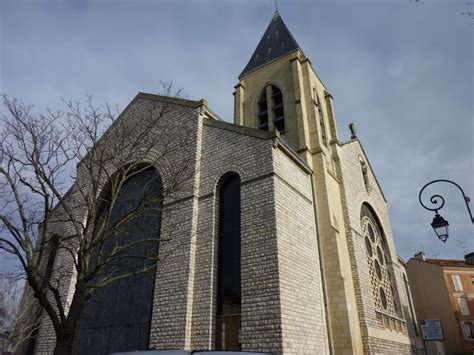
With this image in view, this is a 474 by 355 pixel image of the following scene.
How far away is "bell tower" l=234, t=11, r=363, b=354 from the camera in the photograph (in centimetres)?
1015

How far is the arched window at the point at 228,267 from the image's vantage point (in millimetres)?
8266

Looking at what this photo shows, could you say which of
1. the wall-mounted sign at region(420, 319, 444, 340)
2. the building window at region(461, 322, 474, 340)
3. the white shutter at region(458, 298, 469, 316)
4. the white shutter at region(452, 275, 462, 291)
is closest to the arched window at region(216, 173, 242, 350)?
the wall-mounted sign at region(420, 319, 444, 340)

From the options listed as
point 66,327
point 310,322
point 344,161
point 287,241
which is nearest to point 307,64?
point 344,161

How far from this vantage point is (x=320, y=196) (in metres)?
11.6

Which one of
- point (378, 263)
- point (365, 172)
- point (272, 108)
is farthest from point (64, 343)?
point (365, 172)

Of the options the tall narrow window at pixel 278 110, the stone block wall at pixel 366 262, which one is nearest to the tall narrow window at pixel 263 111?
the tall narrow window at pixel 278 110

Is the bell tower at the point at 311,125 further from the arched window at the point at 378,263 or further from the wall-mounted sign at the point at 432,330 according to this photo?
the arched window at the point at 378,263

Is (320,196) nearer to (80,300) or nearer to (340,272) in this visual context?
(340,272)

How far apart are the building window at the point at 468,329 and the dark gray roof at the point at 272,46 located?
27706mm

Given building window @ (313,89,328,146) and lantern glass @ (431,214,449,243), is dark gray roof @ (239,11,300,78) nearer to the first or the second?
building window @ (313,89,328,146)

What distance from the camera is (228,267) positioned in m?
9.37

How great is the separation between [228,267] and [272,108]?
912 cm

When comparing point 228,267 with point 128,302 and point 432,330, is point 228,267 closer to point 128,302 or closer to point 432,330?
point 128,302

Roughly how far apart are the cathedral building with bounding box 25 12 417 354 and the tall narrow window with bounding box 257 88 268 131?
2331mm
